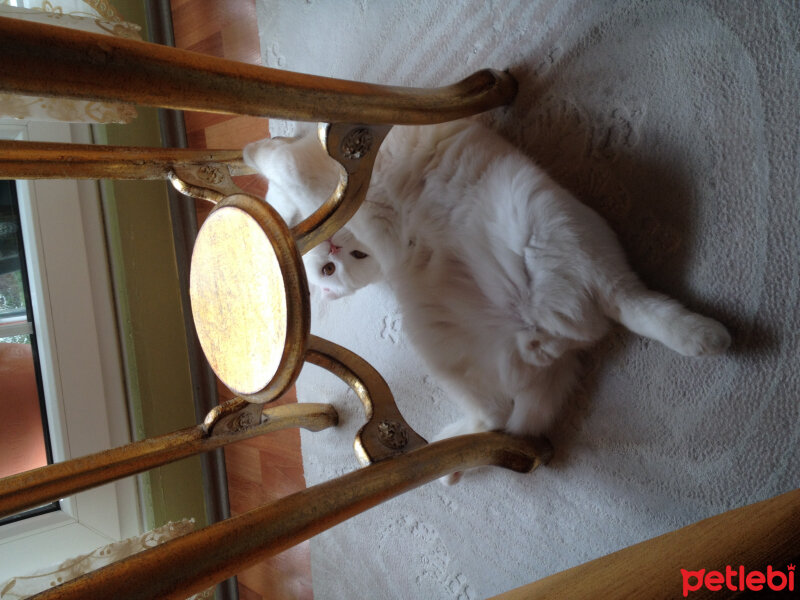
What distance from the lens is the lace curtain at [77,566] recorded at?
4.22ft

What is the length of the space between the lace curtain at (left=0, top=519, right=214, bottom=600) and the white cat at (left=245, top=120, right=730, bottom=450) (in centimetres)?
74

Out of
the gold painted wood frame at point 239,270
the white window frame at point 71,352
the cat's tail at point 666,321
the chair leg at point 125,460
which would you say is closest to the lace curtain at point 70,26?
the white window frame at point 71,352

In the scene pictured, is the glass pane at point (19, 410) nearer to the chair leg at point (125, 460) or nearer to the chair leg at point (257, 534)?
the chair leg at point (125, 460)

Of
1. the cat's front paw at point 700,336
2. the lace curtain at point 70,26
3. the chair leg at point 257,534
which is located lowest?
the chair leg at point 257,534

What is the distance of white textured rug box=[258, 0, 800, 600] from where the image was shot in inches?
28.0

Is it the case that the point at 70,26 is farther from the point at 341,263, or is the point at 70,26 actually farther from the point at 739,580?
the point at 739,580

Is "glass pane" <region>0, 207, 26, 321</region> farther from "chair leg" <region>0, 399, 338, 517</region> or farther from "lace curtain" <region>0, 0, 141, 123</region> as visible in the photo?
"chair leg" <region>0, 399, 338, 517</region>

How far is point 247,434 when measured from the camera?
0.99 metres

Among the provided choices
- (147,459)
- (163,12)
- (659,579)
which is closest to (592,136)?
(659,579)

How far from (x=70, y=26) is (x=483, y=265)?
124 cm

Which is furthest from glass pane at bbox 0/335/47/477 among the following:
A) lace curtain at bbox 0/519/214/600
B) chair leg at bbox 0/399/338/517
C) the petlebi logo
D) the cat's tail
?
the petlebi logo

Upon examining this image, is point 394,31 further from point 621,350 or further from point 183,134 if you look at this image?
point 183,134

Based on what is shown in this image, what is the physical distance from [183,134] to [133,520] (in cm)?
111

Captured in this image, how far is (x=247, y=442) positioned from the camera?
5.58 ft
